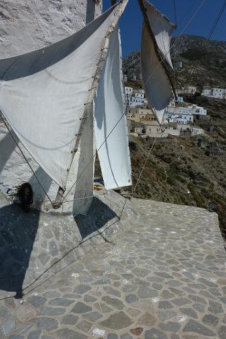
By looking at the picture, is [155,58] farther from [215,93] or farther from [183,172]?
[215,93]

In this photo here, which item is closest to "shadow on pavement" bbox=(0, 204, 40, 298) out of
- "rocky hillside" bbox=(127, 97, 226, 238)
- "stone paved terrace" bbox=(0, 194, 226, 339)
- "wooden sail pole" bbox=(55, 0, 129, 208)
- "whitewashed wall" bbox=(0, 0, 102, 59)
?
"stone paved terrace" bbox=(0, 194, 226, 339)

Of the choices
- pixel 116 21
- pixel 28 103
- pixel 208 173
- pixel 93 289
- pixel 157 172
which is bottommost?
pixel 208 173

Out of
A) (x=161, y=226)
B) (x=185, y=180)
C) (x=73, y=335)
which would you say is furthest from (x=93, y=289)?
(x=185, y=180)

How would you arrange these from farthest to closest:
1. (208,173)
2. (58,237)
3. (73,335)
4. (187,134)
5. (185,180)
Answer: (187,134)
(208,173)
(185,180)
(58,237)
(73,335)

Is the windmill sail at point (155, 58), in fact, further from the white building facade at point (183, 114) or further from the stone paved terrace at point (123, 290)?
the white building facade at point (183, 114)

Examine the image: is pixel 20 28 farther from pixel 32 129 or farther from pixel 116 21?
pixel 32 129

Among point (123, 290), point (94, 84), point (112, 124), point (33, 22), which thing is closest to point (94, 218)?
point (112, 124)

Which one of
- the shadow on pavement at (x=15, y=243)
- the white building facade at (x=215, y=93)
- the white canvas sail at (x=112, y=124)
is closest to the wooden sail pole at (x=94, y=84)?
the white canvas sail at (x=112, y=124)
